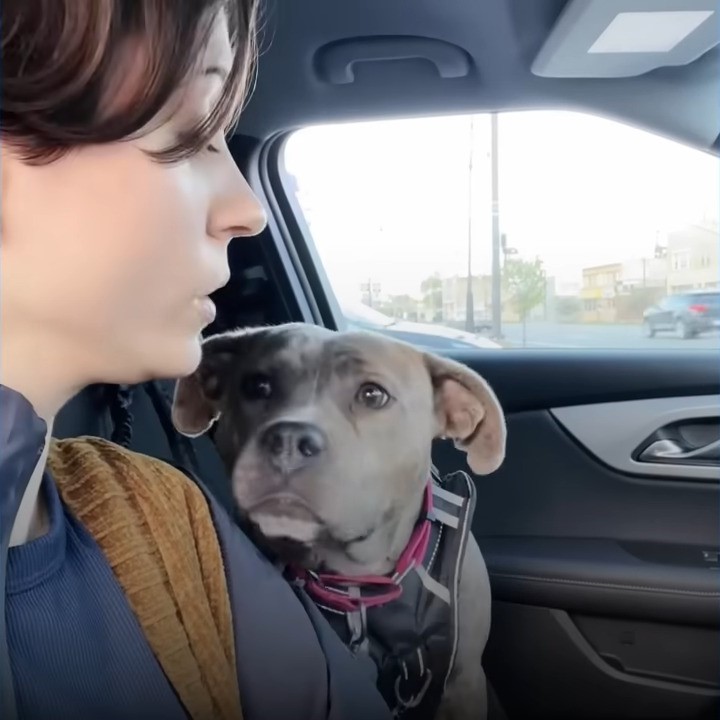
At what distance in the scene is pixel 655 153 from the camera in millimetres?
1505

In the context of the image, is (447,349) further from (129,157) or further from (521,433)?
(129,157)

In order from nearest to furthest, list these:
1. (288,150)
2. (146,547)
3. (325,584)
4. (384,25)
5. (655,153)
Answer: (146,547) < (325,584) < (384,25) < (655,153) < (288,150)

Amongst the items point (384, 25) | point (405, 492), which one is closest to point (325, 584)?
point (405, 492)

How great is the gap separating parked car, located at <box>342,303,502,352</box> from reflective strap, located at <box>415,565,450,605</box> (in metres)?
0.49

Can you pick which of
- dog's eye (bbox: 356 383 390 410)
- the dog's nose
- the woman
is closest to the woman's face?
the woman

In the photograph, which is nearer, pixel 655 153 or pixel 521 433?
pixel 655 153

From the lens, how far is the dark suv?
1632 millimetres

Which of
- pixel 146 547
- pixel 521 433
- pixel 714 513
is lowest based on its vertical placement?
pixel 714 513

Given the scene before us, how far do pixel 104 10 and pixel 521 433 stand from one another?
3.73 ft

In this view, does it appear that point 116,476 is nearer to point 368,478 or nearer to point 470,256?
point 368,478

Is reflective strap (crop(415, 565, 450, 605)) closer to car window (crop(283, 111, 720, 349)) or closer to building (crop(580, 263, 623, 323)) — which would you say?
car window (crop(283, 111, 720, 349))

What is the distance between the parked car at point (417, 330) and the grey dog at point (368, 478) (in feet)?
1.14

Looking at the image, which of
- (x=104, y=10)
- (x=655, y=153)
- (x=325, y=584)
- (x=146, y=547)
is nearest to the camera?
(x=104, y=10)

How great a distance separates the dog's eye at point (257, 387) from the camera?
1.22 meters
